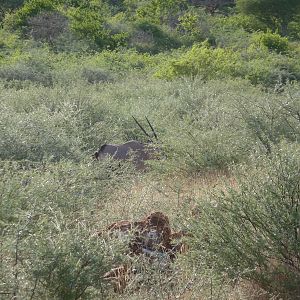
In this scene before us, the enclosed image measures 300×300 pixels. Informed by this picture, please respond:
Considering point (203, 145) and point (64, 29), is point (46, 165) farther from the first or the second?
point (64, 29)

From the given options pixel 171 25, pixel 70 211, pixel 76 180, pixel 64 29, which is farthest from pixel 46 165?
pixel 171 25

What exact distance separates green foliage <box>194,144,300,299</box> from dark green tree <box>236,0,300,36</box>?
2815 cm

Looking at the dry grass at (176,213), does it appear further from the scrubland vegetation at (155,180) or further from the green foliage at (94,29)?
the green foliage at (94,29)

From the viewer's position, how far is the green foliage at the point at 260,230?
15.2 feet

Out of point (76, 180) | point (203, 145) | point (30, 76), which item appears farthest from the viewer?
point (30, 76)

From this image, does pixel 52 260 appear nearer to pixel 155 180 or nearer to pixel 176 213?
pixel 176 213

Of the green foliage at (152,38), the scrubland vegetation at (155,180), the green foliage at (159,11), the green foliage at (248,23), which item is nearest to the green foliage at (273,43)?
the green foliage at (152,38)

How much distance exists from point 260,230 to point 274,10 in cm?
2884

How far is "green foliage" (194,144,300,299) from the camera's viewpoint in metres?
4.64

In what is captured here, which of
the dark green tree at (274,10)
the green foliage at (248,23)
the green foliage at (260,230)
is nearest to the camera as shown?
the green foliage at (260,230)

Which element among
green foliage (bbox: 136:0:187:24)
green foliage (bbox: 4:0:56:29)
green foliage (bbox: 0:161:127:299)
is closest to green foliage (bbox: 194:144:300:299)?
green foliage (bbox: 0:161:127:299)

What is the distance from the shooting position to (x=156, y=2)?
102ft

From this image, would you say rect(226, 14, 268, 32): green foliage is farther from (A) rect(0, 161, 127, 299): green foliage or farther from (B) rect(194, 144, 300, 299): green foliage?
(A) rect(0, 161, 127, 299): green foliage

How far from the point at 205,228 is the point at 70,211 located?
1.37 m
